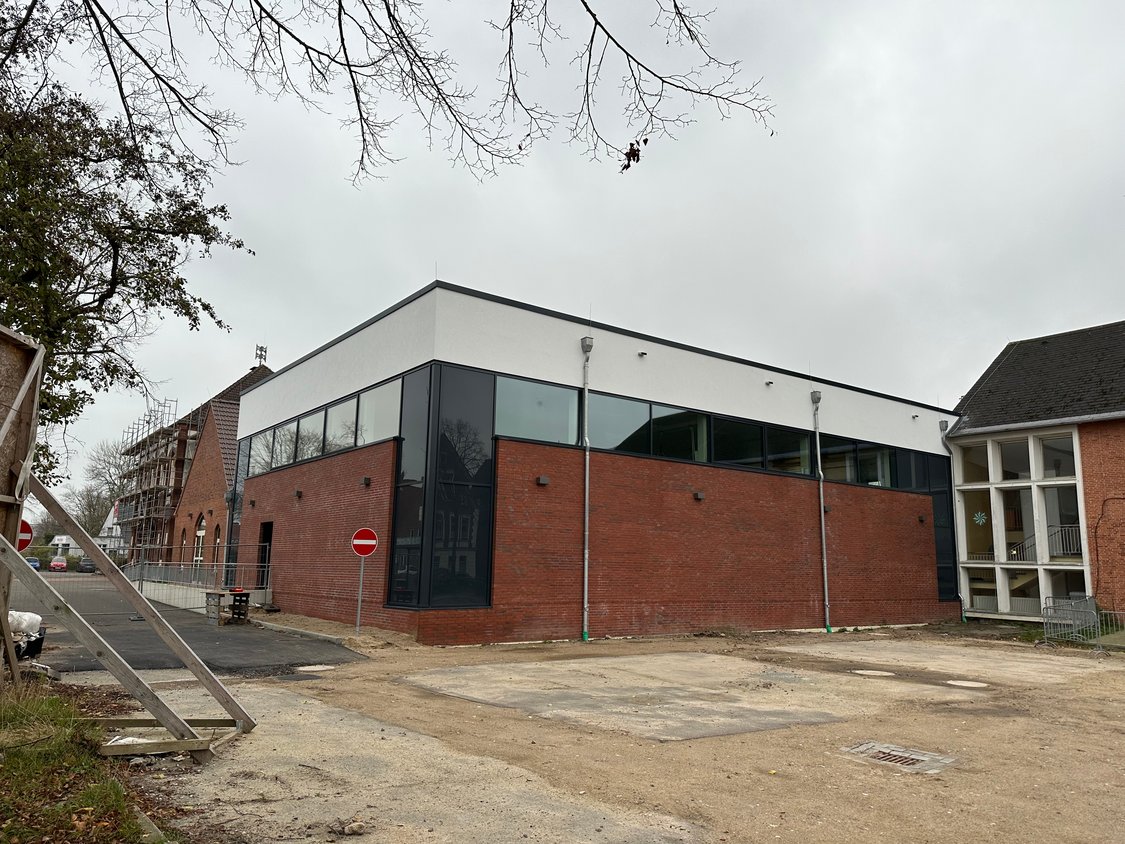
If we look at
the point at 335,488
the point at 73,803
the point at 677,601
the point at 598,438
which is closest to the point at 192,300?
the point at 335,488

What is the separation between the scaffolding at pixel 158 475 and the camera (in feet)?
170

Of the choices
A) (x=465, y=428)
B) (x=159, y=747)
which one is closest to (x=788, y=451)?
(x=465, y=428)

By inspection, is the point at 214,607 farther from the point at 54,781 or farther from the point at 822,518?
the point at 822,518

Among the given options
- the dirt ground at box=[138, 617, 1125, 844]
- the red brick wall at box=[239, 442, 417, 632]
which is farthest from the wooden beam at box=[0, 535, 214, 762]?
the red brick wall at box=[239, 442, 417, 632]

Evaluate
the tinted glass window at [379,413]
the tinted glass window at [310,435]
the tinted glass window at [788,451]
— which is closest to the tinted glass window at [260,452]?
the tinted glass window at [310,435]

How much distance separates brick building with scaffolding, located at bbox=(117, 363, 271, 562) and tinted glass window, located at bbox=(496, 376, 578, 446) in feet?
67.2

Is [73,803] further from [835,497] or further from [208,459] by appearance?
[208,459]

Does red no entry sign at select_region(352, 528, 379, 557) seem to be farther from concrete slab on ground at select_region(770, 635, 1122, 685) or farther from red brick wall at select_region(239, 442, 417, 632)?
concrete slab on ground at select_region(770, 635, 1122, 685)

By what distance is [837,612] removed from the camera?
24.4 m

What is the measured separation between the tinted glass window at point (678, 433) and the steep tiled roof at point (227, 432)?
20.8m

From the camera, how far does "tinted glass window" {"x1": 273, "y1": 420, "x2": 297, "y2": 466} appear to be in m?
23.8

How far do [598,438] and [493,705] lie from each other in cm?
1043

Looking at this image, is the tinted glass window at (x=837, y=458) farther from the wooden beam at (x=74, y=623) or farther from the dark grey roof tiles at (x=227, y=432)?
the dark grey roof tiles at (x=227, y=432)

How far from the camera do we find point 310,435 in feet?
74.3
